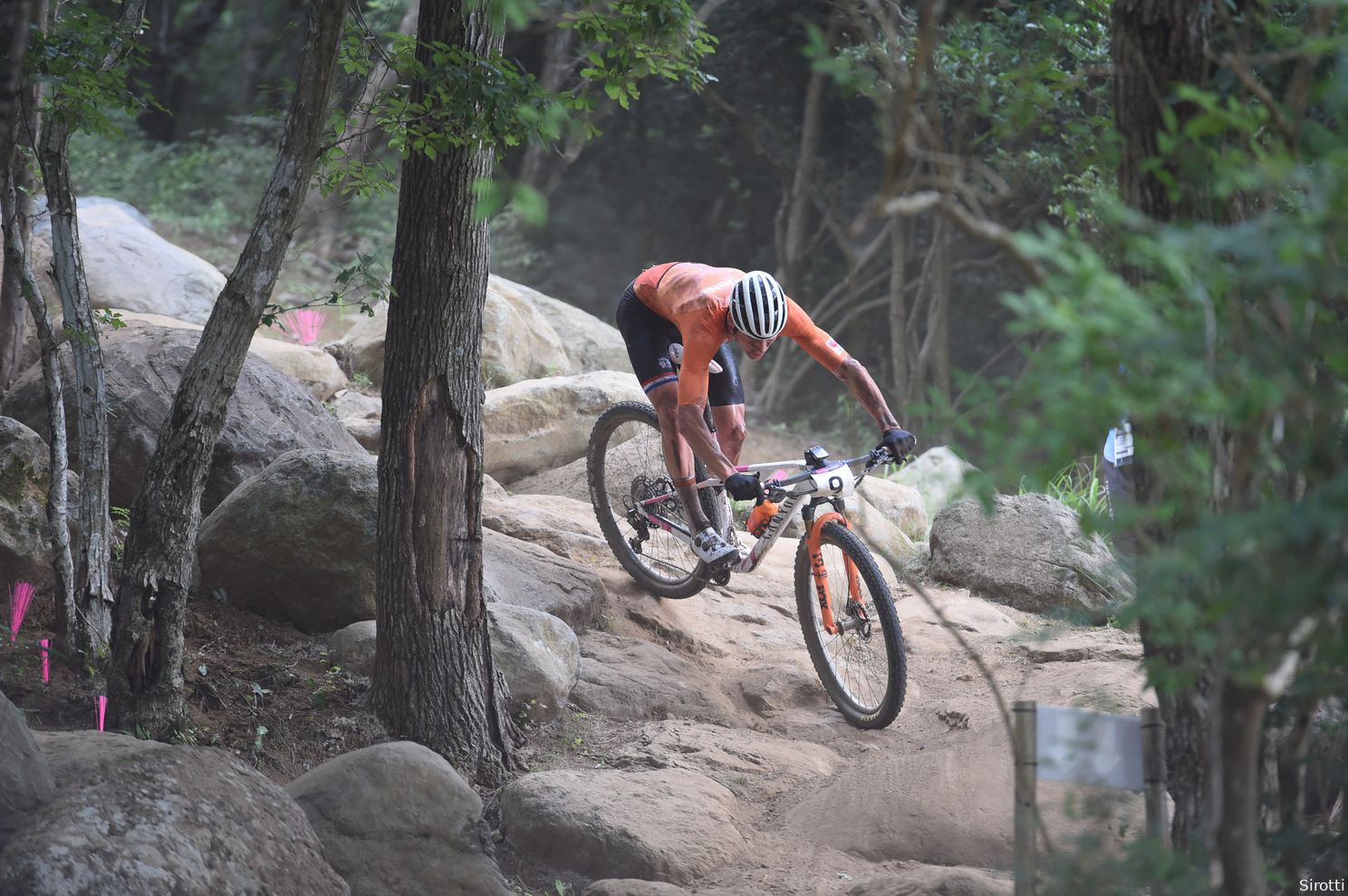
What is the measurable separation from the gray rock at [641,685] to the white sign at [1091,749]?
2.75 m

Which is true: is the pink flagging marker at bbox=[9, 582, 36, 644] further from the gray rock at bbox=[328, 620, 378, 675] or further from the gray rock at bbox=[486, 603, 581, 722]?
the gray rock at bbox=[486, 603, 581, 722]

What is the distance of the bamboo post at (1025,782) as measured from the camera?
94.0 inches

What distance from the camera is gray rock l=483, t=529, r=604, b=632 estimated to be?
5352 mm

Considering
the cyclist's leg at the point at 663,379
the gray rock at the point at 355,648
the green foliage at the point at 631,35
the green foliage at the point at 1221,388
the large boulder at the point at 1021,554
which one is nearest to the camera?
the green foliage at the point at 1221,388

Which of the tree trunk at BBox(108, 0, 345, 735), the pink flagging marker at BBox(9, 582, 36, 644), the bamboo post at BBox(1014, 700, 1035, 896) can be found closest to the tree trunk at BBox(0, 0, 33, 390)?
the tree trunk at BBox(108, 0, 345, 735)

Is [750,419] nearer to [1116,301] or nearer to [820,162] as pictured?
[820,162]

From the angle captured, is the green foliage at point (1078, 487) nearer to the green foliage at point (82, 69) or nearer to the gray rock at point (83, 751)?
the green foliage at point (82, 69)

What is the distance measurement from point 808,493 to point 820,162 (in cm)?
1007

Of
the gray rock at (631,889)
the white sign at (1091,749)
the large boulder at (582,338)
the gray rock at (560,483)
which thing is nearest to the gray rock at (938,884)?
the gray rock at (631,889)

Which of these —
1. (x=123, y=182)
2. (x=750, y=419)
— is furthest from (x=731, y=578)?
(x=123, y=182)

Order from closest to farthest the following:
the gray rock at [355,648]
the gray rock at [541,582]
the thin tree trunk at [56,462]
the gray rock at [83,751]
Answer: the gray rock at [83,751] < the thin tree trunk at [56,462] < the gray rock at [355,648] < the gray rock at [541,582]

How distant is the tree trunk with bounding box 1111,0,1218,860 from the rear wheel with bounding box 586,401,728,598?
3.28 m

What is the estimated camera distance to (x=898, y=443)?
4820 mm

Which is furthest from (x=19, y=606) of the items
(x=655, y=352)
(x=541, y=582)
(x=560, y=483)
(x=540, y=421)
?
(x=540, y=421)
